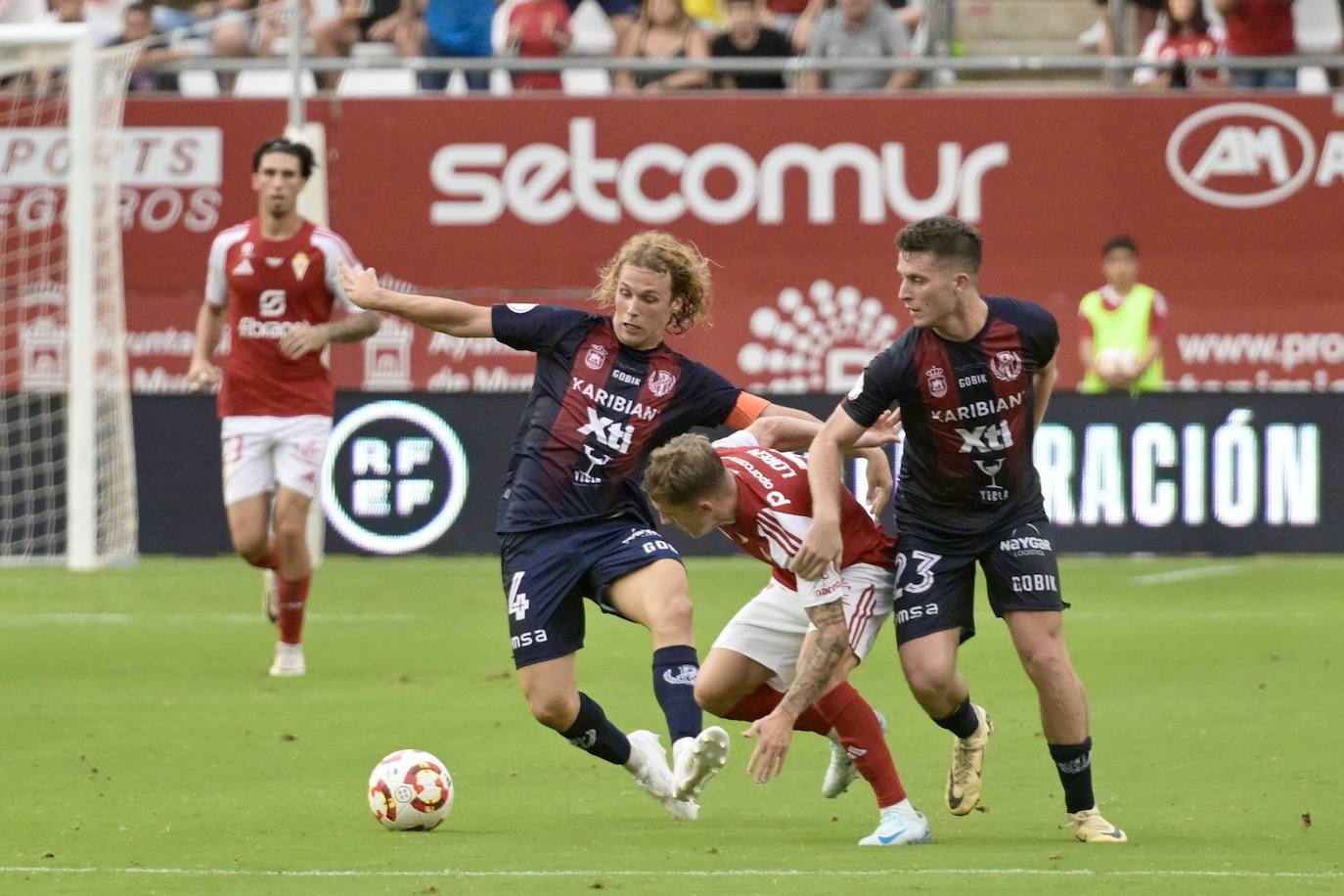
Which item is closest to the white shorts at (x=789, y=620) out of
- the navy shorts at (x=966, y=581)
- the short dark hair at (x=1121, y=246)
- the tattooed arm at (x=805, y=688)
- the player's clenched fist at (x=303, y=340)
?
the navy shorts at (x=966, y=581)

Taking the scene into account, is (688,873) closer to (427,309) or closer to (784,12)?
(427,309)

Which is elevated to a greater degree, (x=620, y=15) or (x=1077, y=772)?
(x=620, y=15)

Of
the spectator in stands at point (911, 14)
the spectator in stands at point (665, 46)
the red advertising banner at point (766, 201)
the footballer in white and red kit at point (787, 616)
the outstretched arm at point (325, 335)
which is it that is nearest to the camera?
the footballer in white and red kit at point (787, 616)

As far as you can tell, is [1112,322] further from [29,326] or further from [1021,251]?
[29,326]

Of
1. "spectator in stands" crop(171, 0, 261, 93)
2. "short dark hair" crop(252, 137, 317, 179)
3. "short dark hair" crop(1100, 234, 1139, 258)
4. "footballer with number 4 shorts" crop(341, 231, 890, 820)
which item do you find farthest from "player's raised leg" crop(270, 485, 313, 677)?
"spectator in stands" crop(171, 0, 261, 93)

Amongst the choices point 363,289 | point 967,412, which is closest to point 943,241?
point 967,412

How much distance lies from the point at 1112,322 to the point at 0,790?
10602 millimetres

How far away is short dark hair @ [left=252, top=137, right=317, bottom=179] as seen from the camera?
34.8 feet

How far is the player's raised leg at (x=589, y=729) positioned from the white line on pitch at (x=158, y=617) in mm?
5865

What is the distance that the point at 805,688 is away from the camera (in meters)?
6.32

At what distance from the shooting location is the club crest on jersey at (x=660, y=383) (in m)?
7.43

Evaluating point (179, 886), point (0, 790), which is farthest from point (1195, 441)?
point (179, 886)

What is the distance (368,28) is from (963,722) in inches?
569

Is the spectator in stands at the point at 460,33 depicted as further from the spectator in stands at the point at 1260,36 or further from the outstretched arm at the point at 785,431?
the outstretched arm at the point at 785,431
